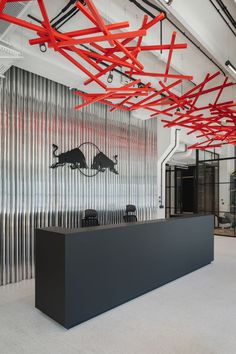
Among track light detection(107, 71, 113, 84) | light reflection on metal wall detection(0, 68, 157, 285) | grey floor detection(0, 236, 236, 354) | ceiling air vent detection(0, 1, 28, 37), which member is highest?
track light detection(107, 71, 113, 84)

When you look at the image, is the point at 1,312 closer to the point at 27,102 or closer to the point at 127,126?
the point at 27,102

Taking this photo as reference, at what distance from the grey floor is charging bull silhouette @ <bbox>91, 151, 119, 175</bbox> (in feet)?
11.0

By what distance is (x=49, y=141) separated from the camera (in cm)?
570

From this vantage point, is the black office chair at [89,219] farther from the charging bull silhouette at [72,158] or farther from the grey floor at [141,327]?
the grey floor at [141,327]

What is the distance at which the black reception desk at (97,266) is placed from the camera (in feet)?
10.7

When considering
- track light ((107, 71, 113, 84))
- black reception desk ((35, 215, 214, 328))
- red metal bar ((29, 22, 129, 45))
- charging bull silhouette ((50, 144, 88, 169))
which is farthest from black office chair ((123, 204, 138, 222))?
red metal bar ((29, 22, 129, 45))

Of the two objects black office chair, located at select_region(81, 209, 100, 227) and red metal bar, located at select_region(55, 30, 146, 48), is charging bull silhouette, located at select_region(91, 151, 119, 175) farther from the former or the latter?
red metal bar, located at select_region(55, 30, 146, 48)

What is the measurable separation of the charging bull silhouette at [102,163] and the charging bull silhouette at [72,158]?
367mm

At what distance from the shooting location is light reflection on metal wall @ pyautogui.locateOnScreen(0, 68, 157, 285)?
16.3 ft

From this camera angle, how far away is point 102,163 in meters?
6.95

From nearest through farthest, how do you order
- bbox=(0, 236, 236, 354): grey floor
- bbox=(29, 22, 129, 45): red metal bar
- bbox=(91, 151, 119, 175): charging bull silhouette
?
bbox=(29, 22, 129, 45): red metal bar < bbox=(0, 236, 236, 354): grey floor < bbox=(91, 151, 119, 175): charging bull silhouette

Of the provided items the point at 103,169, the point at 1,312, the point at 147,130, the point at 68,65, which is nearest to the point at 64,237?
the point at 1,312

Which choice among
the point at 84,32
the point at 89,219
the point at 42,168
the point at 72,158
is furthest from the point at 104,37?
the point at 89,219

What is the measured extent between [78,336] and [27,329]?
0.67 meters
